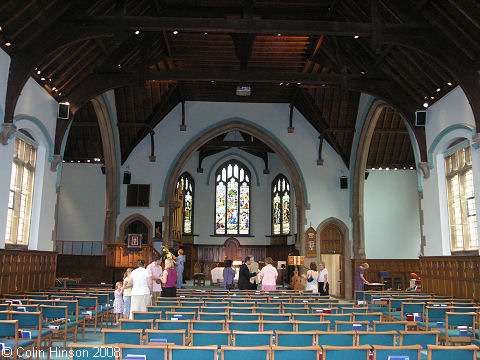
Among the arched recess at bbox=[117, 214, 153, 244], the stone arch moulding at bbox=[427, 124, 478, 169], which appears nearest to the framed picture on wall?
the arched recess at bbox=[117, 214, 153, 244]

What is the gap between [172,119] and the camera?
1817 centimetres

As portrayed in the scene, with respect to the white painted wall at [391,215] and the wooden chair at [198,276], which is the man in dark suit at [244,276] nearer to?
the white painted wall at [391,215]

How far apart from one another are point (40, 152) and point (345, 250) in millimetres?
11139

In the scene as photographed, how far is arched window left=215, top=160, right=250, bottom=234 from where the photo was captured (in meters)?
24.0

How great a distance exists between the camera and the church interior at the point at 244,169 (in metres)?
6.46

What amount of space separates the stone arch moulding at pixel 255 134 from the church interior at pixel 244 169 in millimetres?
68

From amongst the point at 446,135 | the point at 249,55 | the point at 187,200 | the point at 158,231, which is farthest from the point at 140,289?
the point at 187,200

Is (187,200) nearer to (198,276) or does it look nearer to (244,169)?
(244,169)

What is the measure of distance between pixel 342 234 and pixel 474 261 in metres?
8.15

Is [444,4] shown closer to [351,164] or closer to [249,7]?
[249,7]

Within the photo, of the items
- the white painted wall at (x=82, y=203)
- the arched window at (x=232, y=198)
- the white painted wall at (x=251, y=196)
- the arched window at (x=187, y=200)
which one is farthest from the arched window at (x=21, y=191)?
the arched window at (x=232, y=198)

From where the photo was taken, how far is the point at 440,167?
11.4 metres

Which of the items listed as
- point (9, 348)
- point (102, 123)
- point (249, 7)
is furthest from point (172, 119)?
point (9, 348)

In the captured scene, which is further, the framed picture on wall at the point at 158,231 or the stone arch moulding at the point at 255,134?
the stone arch moulding at the point at 255,134
